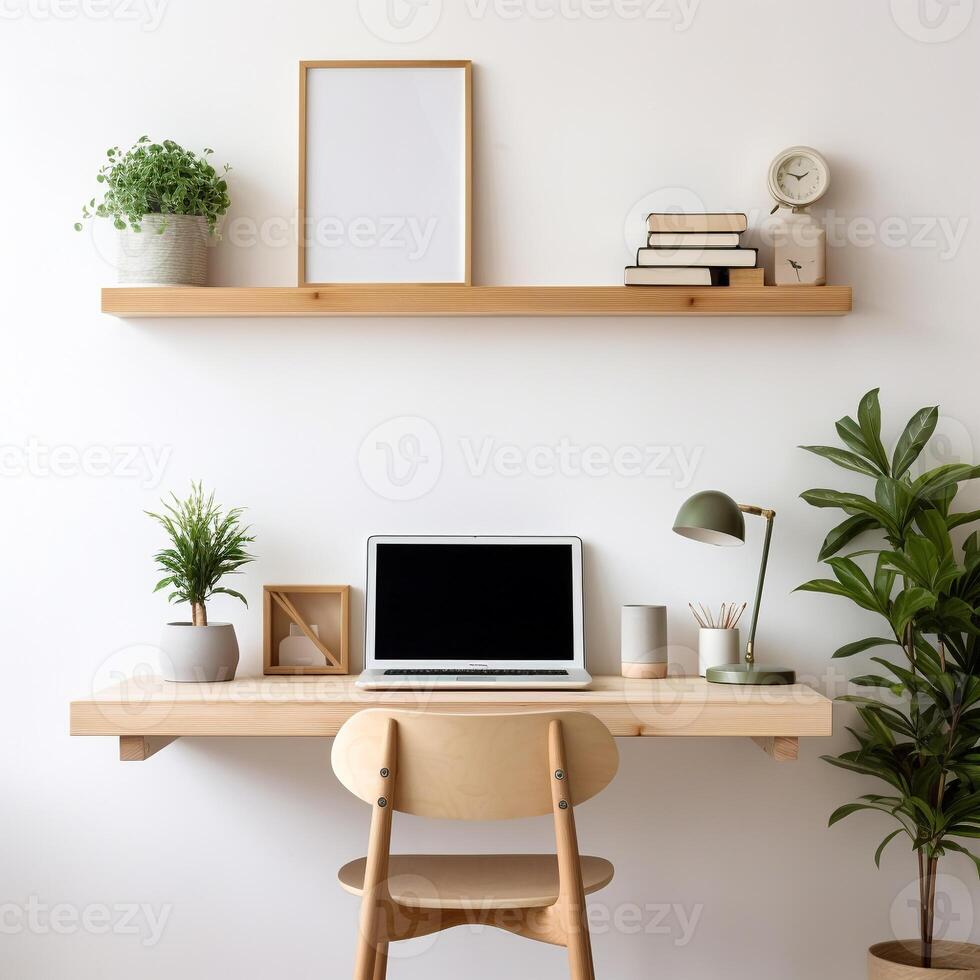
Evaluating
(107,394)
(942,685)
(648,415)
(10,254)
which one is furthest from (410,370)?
(942,685)

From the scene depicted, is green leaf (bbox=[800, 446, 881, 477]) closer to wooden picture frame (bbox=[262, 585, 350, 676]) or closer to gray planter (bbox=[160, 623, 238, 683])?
wooden picture frame (bbox=[262, 585, 350, 676])

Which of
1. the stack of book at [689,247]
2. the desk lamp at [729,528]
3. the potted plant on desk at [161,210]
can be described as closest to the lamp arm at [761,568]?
the desk lamp at [729,528]

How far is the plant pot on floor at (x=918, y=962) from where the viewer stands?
1.97 m

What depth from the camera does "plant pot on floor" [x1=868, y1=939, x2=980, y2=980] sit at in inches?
77.5

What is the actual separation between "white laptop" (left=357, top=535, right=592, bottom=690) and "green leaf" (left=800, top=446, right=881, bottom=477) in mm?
540

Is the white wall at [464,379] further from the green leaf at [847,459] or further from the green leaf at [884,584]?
the green leaf at [884,584]

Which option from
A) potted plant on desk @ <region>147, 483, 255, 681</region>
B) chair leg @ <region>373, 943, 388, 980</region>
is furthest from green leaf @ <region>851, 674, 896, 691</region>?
potted plant on desk @ <region>147, 483, 255, 681</region>

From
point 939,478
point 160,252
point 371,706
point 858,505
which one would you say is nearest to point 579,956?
point 371,706

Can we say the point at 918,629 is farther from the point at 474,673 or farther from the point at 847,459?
the point at 474,673

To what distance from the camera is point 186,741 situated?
7.36 ft

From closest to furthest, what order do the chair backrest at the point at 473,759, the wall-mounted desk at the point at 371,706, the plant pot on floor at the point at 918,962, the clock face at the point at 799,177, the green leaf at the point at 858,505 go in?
the chair backrest at the point at 473,759 < the wall-mounted desk at the point at 371,706 < the plant pot on floor at the point at 918,962 < the green leaf at the point at 858,505 < the clock face at the point at 799,177

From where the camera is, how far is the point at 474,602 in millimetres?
2156

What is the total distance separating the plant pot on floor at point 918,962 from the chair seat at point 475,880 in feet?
2.09

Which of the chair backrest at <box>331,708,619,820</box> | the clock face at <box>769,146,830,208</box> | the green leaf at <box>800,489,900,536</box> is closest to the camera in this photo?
the chair backrest at <box>331,708,619,820</box>
